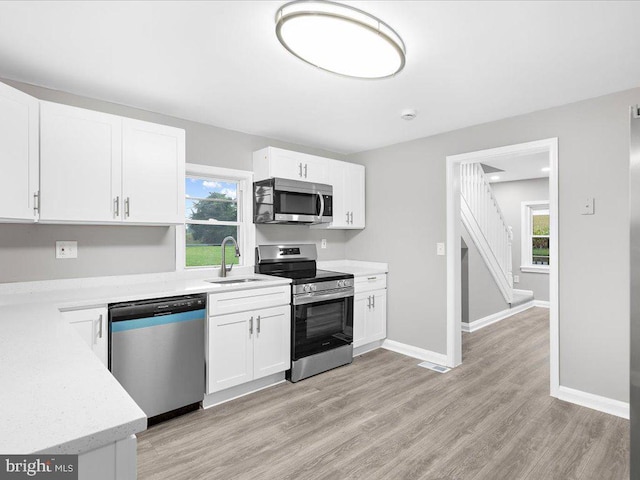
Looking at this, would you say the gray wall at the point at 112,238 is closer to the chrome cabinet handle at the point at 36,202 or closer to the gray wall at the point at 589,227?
the chrome cabinet handle at the point at 36,202

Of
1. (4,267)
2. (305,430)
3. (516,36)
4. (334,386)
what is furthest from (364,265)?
(4,267)

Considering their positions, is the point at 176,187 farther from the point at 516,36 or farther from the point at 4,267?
the point at 516,36

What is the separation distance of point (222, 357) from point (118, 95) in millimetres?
2229

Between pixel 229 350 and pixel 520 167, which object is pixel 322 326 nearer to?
pixel 229 350

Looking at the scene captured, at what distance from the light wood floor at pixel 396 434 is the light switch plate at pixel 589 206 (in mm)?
1560

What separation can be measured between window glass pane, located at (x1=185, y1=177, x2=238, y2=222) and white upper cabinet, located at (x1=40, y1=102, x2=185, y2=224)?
55 centimetres

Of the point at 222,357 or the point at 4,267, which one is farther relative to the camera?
the point at 222,357

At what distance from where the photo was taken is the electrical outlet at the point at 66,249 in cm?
267

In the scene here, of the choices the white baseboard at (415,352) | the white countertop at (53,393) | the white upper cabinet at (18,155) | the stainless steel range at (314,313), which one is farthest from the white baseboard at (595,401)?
the white upper cabinet at (18,155)

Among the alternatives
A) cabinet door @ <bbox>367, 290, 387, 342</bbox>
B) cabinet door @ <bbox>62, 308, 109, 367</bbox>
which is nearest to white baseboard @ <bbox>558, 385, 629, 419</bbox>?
cabinet door @ <bbox>367, 290, 387, 342</bbox>

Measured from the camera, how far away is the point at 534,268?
6957 mm

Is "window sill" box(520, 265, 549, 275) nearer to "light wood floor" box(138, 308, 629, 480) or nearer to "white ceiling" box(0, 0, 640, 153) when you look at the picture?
"light wood floor" box(138, 308, 629, 480)

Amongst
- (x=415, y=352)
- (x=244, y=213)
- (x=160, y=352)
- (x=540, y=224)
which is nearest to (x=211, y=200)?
(x=244, y=213)

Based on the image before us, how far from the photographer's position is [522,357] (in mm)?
3986
